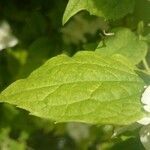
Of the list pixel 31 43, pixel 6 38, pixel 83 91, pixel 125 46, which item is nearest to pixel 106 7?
pixel 125 46

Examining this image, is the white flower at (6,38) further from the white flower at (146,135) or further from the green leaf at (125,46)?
the white flower at (146,135)

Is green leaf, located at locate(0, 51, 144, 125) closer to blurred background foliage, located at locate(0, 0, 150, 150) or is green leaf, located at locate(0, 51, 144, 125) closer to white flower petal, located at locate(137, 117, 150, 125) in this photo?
white flower petal, located at locate(137, 117, 150, 125)

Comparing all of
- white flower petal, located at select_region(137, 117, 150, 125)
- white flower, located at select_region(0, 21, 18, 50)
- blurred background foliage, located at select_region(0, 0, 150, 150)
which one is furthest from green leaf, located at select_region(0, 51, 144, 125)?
white flower, located at select_region(0, 21, 18, 50)

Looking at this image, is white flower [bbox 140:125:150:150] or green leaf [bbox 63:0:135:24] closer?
white flower [bbox 140:125:150:150]

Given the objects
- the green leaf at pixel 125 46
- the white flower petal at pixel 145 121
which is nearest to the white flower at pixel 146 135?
the white flower petal at pixel 145 121

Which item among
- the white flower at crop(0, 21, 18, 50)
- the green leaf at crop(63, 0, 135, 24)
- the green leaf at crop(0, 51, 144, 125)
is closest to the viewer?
the green leaf at crop(0, 51, 144, 125)

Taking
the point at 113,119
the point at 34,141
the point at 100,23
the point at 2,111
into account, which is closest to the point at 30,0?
the point at 100,23

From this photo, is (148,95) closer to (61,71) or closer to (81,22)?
(61,71)

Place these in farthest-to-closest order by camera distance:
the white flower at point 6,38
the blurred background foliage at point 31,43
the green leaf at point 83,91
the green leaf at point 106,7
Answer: the white flower at point 6,38 → the blurred background foliage at point 31,43 → the green leaf at point 106,7 → the green leaf at point 83,91
